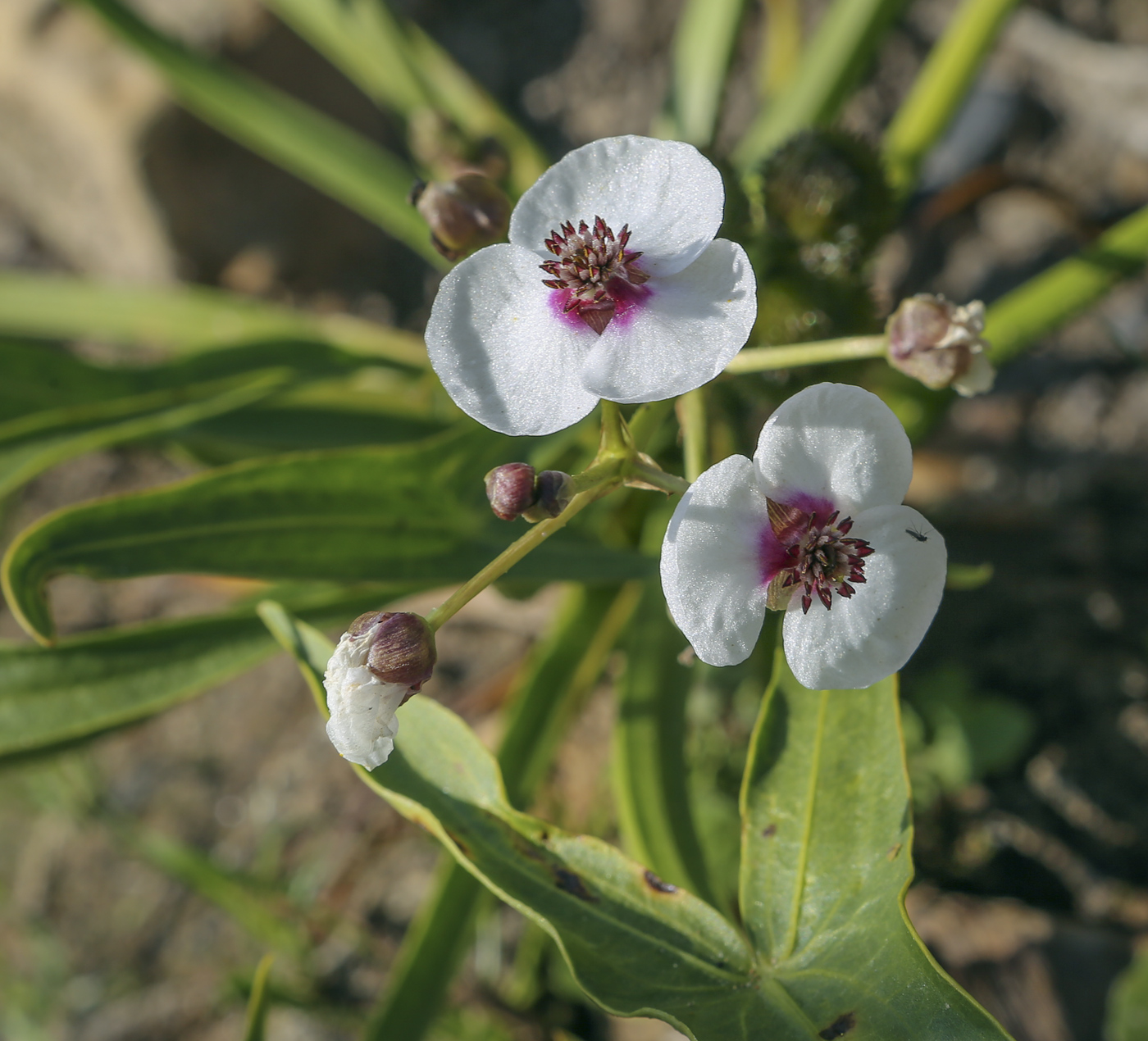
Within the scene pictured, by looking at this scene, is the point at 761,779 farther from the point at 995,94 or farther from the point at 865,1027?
the point at 995,94

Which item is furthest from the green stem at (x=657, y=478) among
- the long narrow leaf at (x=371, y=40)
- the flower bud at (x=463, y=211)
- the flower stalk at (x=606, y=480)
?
the long narrow leaf at (x=371, y=40)

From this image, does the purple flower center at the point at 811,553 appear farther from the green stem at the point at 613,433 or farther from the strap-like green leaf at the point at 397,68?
the strap-like green leaf at the point at 397,68

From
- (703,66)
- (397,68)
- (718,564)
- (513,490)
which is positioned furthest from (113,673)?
(703,66)

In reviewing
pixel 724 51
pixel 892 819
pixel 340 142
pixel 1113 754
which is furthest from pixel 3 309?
pixel 1113 754

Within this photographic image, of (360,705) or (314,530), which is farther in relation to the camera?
(314,530)

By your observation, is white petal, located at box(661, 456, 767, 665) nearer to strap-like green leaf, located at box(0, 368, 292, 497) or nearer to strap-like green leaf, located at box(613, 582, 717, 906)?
strap-like green leaf, located at box(613, 582, 717, 906)

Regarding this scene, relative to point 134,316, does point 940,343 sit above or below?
above

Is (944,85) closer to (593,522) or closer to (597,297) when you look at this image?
(593,522)
